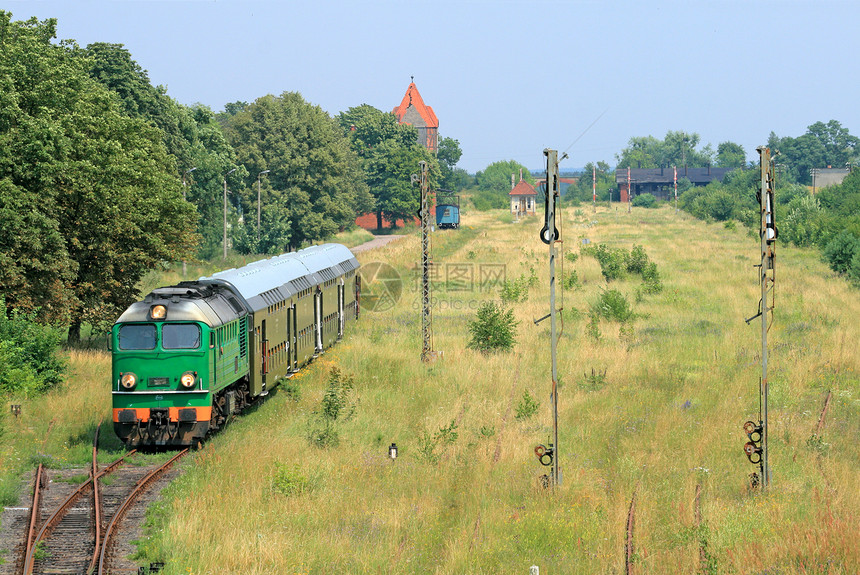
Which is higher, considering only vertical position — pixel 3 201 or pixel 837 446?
pixel 3 201

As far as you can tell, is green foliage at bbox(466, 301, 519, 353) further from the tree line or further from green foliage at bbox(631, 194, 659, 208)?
green foliage at bbox(631, 194, 659, 208)

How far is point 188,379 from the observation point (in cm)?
1648

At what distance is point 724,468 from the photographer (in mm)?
Answer: 15953

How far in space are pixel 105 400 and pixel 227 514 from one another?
8617 millimetres

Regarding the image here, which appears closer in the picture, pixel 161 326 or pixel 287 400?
pixel 161 326

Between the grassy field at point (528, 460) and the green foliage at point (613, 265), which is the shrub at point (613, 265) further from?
the grassy field at point (528, 460)

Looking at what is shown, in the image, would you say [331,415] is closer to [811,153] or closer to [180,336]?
[180,336]

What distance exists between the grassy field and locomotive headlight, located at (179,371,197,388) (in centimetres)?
131

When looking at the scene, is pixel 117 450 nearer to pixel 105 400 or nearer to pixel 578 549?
pixel 105 400

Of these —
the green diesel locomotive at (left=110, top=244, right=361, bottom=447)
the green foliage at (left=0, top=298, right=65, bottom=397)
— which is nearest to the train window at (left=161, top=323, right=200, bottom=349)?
the green diesel locomotive at (left=110, top=244, right=361, bottom=447)

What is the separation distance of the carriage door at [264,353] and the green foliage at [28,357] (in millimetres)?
5201

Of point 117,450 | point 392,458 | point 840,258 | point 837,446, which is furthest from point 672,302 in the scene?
point 117,450

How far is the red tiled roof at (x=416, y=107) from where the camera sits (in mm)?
149375

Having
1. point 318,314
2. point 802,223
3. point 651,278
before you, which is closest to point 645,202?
point 802,223
